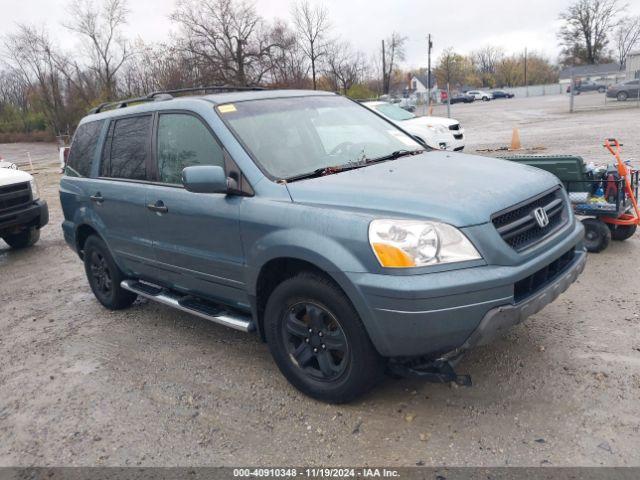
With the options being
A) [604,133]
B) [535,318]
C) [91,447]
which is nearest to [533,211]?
[535,318]

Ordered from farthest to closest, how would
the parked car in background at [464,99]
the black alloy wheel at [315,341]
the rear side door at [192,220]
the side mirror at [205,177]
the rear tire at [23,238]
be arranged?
the parked car in background at [464,99], the rear tire at [23,238], the rear side door at [192,220], the side mirror at [205,177], the black alloy wheel at [315,341]

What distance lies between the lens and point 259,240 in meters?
3.40

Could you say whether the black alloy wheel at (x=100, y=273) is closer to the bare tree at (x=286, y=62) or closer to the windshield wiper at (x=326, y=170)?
the windshield wiper at (x=326, y=170)

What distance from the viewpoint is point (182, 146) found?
4090mm

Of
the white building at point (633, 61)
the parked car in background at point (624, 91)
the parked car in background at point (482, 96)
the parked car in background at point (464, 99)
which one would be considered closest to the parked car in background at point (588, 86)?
the white building at point (633, 61)

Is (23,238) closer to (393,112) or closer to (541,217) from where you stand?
(541,217)

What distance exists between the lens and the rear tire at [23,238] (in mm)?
8547

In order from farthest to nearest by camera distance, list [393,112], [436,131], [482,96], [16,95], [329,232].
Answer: [482,96] < [16,95] < [393,112] < [436,131] < [329,232]

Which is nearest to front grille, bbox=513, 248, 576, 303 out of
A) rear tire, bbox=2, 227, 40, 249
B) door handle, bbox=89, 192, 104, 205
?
door handle, bbox=89, 192, 104, 205

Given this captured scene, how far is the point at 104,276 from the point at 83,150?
1.25 metres

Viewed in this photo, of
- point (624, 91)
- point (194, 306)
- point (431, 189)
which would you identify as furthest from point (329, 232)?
point (624, 91)

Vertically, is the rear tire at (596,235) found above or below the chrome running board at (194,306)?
below

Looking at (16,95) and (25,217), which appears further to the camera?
(16,95)

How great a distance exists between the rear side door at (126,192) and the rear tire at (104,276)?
0.21 m
